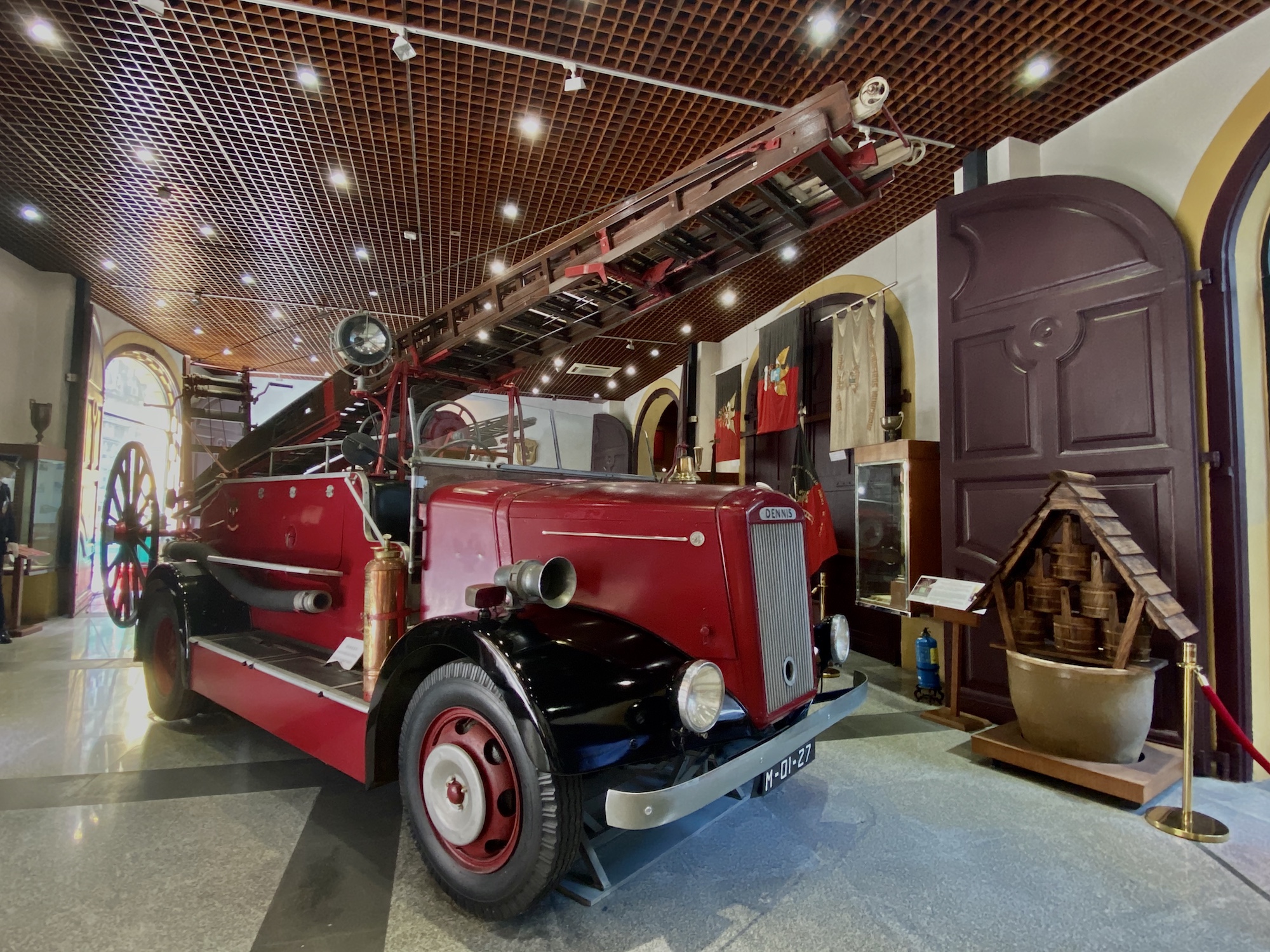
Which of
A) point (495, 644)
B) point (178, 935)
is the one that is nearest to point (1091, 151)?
point (495, 644)

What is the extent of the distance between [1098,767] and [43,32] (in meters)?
6.45

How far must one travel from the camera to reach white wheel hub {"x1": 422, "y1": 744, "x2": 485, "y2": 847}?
1802mm

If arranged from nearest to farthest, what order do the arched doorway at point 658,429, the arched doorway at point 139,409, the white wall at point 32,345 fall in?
the white wall at point 32,345
the arched doorway at point 139,409
the arched doorway at point 658,429

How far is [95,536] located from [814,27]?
9.83m

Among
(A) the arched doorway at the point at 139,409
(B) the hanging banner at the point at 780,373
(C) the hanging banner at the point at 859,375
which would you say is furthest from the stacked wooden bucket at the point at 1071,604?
(A) the arched doorway at the point at 139,409

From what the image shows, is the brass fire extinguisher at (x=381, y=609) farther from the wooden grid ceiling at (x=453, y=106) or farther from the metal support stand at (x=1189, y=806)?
the metal support stand at (x=1189, y=806)

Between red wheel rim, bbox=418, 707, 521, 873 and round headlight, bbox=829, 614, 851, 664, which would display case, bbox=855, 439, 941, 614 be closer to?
round headlight, bbox=829, 614, 851, 664

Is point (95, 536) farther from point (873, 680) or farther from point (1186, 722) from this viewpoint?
point (1186, 722)

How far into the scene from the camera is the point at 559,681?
1699 millimetres

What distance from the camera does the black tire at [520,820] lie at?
1.64 metres

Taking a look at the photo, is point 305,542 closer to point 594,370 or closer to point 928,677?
point 928,677

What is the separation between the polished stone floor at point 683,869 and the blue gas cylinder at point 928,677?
1144mm

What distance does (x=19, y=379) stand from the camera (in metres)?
6.76

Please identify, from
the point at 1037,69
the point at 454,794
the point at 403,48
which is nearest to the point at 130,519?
the point at 403,48
